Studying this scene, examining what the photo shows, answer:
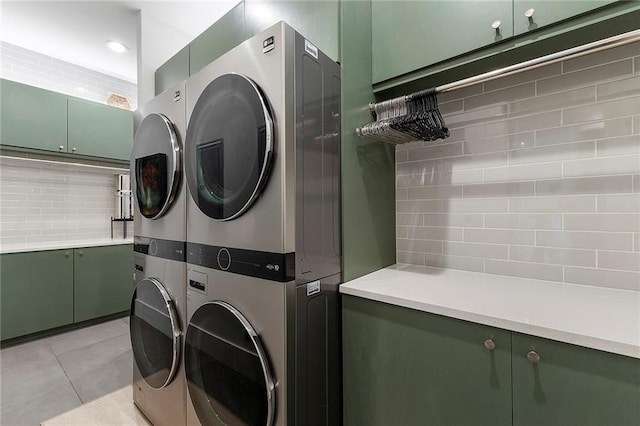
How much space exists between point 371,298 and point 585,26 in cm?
126

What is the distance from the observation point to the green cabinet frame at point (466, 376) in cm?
77

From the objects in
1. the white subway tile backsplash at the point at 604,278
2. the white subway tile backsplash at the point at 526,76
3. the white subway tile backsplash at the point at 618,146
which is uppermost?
the white subway tile backsplash at the point at 526,76

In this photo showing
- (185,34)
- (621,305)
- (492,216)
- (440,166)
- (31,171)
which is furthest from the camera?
(31,171)

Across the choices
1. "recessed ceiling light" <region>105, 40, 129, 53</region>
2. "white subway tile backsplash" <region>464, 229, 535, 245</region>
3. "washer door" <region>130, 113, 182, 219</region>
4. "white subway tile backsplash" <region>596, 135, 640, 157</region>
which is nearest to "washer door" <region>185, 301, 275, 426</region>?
"washer door" <region>130, 113, 182, 219</region>

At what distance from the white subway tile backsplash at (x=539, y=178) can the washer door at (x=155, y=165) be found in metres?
1.30

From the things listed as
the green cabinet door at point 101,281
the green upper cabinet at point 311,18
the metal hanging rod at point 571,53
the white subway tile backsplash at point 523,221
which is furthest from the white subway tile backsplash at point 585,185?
the green cabinet door at point 101,281

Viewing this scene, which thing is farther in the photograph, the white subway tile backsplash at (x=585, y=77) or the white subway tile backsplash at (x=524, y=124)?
the white subway tile backsplash at (x=524, y=124)

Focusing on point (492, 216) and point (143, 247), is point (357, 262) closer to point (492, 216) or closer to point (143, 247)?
point (492, 216)

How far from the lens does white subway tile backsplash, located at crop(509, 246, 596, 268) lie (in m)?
1.26

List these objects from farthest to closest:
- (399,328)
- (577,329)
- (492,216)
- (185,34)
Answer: (185,34) → (492,216) → (399,328) → (577,329)

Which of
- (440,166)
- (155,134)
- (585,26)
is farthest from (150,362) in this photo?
(585,26)

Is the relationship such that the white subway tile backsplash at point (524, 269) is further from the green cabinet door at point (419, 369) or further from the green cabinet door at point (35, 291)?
the green cabinet door at point (35, 291)

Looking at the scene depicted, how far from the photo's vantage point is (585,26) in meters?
1.02

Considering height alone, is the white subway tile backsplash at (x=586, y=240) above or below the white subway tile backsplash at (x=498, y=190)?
below
